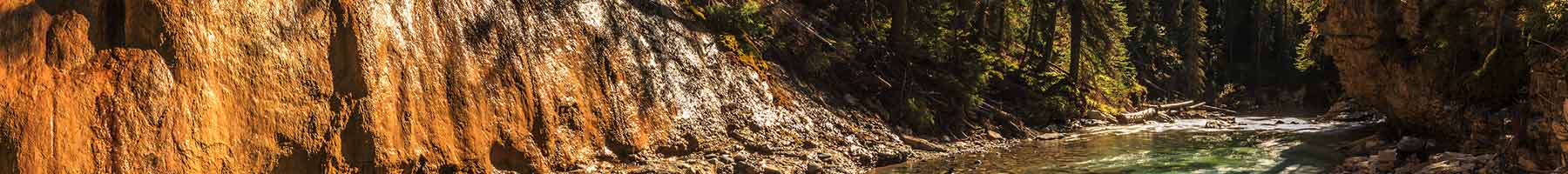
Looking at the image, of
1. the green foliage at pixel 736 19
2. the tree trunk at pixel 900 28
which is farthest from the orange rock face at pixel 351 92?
the tree trunk at pixel 900 28

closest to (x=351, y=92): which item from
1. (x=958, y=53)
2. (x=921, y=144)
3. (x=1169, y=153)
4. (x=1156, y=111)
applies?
(x=921, y=144)

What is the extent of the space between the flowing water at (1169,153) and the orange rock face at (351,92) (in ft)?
4.53

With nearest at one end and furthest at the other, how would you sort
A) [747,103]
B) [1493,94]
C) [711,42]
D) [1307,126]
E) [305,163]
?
[305,163] → [1493,94] → [747,103] → [711,42] → [1307,126]

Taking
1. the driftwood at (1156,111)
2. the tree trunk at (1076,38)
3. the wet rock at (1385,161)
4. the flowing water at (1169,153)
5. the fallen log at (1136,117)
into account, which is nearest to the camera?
the wet rock at (1385,161)

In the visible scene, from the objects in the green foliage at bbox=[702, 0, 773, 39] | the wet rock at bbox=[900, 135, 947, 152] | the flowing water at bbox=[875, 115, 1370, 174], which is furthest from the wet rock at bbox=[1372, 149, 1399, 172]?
the green foliage at bbox=[702, 0, 773, 39]

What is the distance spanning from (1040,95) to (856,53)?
369cm

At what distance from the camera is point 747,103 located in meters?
13.5

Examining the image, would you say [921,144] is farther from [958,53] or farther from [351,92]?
[351,92]

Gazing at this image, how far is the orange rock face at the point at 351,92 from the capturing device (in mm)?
6262

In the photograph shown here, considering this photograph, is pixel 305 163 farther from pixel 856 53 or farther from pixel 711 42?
pixel 856 53

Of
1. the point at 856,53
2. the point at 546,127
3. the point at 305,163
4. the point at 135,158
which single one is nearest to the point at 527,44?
the point at 546,127

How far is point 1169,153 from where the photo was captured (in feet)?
46.6

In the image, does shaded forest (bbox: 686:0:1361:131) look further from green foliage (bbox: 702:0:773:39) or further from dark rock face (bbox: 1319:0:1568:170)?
dark rock face (bbox: 1319:0:1568:170)

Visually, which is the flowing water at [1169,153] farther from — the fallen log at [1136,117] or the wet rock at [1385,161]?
the fallen log at [1136,117]
